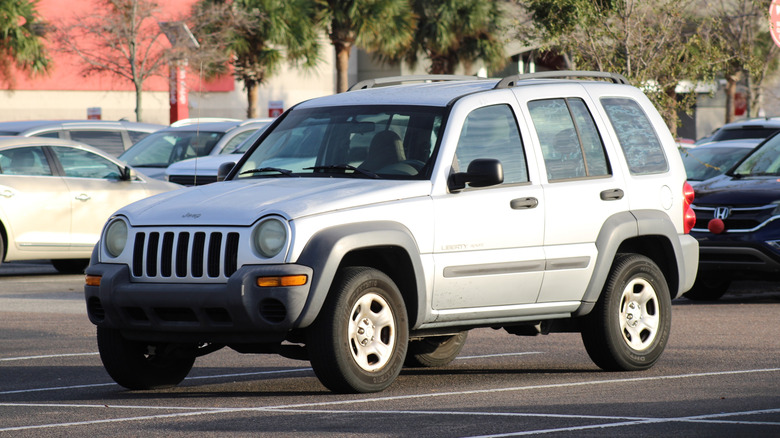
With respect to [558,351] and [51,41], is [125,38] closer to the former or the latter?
[51,41]

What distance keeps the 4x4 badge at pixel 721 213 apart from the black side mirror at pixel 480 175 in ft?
20.4

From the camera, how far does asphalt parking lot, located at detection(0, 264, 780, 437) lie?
6.93m

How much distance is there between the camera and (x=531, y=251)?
865 cm

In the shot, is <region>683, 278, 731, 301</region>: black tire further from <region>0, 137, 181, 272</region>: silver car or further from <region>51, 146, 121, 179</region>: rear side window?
<region>51, 146, 121, 179</region>: rear side window

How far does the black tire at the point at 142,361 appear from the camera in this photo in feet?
27.2

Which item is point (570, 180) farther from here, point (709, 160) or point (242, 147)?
point (242, 147)

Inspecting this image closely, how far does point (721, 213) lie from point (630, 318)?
500 cm

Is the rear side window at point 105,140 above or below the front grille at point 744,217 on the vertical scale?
above

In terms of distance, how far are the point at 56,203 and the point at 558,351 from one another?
8.16 metres

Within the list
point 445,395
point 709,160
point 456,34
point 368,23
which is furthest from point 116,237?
point 456,34

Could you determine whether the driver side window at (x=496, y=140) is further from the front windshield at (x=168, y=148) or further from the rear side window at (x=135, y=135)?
the rear side window at (x=135, y=135)

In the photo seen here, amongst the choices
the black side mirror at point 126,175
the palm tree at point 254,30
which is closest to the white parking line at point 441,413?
the black side mirror at point 126,175

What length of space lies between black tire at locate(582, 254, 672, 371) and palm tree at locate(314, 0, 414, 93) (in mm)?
31455

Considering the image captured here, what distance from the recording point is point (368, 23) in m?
40.6
